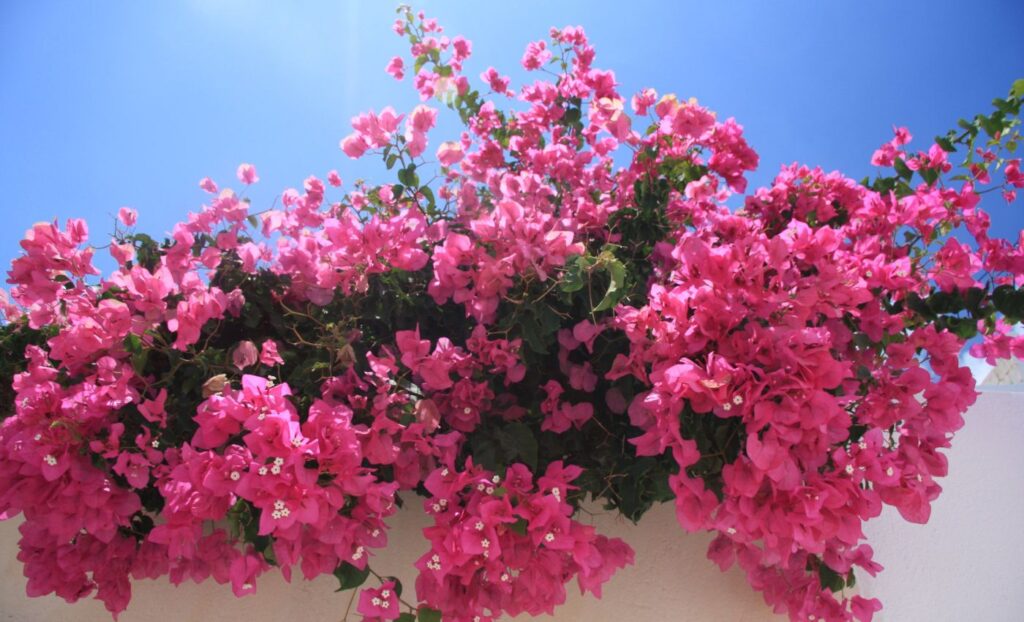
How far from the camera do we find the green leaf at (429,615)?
97cm

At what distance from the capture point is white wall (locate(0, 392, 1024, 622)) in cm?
129

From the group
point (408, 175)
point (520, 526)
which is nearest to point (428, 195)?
point (408, 175)

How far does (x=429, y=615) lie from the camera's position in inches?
38.4

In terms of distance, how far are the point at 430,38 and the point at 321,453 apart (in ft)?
4.51

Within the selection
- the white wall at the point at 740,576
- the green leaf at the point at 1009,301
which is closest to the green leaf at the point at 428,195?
the white wall at the point at 740,576

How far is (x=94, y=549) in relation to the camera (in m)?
1.18

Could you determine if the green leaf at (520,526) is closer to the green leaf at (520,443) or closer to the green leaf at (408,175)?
the green leaf at (520,443)

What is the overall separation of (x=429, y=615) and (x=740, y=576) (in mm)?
661

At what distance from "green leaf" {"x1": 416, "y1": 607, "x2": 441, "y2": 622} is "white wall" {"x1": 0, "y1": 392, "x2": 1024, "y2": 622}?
1.10 ft

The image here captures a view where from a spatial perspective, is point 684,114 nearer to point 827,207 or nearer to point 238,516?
point 827,207

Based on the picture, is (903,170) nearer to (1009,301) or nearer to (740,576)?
(1009,301)

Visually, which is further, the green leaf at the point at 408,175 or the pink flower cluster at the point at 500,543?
the green leaf at the point at 408,175

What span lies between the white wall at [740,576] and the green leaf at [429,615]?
1.10ft

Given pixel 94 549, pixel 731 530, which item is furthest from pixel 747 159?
pixel 94 549
